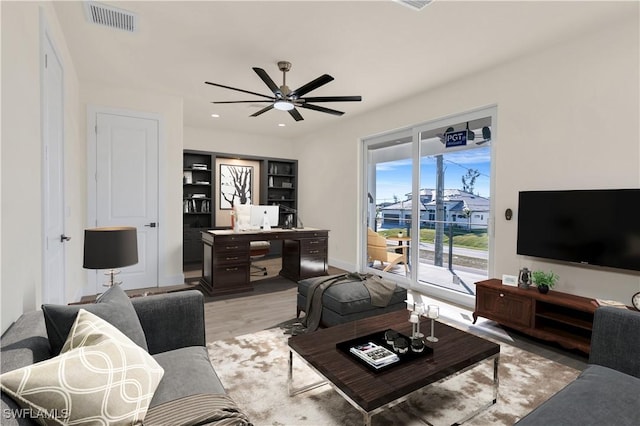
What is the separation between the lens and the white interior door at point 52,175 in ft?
7.44

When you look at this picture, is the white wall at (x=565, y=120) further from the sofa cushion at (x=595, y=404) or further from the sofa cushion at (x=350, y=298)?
the sofa cushion at (x=595, y=404)

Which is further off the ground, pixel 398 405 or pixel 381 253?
pixel 381 253

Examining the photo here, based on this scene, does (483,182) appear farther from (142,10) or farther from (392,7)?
(142,10)

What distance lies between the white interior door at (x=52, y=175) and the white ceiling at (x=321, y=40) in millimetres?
566

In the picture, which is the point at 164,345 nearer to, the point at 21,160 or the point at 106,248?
the point at 106,248

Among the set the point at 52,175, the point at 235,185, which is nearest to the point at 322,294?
the point at 52,175

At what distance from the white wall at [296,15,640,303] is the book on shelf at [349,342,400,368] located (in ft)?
7.77

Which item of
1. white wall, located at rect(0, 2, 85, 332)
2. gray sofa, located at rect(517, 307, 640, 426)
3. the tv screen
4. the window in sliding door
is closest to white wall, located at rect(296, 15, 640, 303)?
the tv screen

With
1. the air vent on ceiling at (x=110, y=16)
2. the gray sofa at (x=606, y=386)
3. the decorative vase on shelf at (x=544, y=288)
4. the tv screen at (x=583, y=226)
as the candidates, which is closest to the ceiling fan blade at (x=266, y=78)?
the air vent on ceiling at (x=110, y=16)

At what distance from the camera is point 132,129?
455cm

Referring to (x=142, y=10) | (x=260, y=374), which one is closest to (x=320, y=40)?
(x=142, y=10)

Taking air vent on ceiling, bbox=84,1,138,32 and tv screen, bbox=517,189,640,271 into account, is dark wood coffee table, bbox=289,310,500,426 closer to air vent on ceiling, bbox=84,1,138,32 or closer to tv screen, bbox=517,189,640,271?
tv screen, bbox=517,189,640,271

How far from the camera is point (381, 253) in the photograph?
5391mm

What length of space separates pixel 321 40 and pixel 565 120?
2491 mm
